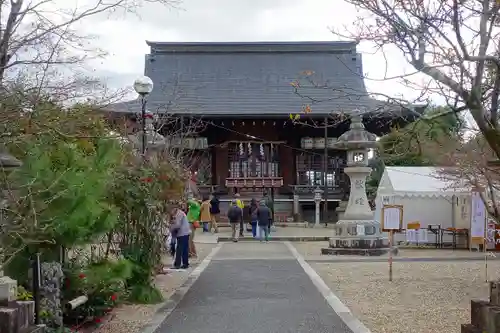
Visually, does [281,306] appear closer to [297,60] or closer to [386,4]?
[386,4]

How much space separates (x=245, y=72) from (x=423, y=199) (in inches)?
750

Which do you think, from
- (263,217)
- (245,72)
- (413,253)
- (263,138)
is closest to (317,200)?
(263,138)

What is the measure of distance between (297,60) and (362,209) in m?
21.8

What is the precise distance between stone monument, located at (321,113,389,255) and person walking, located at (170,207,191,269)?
18.2ft

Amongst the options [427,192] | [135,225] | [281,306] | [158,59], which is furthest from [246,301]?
[158,59]

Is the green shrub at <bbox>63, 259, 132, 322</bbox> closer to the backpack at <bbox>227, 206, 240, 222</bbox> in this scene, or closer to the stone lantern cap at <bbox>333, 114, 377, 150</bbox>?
the stone lantern cap at <bbox>333, 114, 377, 150</bbox>

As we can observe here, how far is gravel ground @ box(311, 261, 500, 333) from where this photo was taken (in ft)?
27.7

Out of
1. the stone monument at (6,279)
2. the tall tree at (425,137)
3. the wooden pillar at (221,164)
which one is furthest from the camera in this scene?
the wooden pillar at (221,164)

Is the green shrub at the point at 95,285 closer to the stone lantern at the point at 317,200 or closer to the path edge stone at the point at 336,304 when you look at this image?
the path edge stone at the point at 336,304

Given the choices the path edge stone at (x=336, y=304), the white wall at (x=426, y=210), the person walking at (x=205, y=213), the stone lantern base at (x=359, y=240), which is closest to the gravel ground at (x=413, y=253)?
the stone lantern base at (x=359, y=240)

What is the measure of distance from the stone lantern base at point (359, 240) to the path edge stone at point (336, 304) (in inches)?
126

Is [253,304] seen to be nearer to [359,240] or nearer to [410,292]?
[410,292]

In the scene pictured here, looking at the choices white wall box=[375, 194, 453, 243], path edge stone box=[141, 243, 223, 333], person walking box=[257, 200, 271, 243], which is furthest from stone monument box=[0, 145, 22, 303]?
person walking box=[257, 200, 271, 243]

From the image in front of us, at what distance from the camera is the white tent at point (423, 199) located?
67.8 feet
